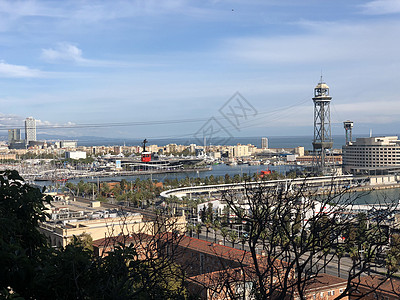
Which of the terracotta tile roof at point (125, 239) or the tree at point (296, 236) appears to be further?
the terracotta tile roof at point (125, 239)

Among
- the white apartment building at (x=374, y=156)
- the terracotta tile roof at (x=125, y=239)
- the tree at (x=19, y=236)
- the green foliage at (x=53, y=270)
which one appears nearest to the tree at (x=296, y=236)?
the green foliage at (x=53, y=270)

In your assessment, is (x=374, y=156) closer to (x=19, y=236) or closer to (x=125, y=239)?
(x=125, y=239)

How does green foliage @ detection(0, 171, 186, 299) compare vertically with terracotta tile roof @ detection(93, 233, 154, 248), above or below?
above

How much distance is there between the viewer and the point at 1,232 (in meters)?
1.63

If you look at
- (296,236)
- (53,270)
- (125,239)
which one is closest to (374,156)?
(296,236)

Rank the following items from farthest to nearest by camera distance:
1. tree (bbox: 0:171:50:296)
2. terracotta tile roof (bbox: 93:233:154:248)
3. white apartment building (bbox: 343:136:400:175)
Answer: white apartment building (bbox: 343:136:400:175)
terracotta tile roof (bbox: 93:233:154:248)
tree (bbox: 0:171:50:296)

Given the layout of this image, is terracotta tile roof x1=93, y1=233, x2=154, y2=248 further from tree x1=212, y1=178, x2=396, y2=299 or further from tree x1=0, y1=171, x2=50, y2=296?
tree x1=212, y1=178, x2=396, y2=299

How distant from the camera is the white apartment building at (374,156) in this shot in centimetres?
2334

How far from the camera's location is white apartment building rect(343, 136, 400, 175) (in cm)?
2334

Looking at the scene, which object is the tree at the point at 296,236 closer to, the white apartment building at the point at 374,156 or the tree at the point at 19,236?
the tree at the point at 19,236

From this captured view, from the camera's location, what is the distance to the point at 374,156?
23844mm

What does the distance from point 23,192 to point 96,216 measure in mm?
6896

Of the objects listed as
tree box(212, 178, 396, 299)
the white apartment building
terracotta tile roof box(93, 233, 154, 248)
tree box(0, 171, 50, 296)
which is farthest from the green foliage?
the white apartment building

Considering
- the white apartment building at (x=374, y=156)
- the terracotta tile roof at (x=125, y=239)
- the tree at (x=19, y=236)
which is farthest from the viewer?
the white apartment building at (x=374, y=156)
